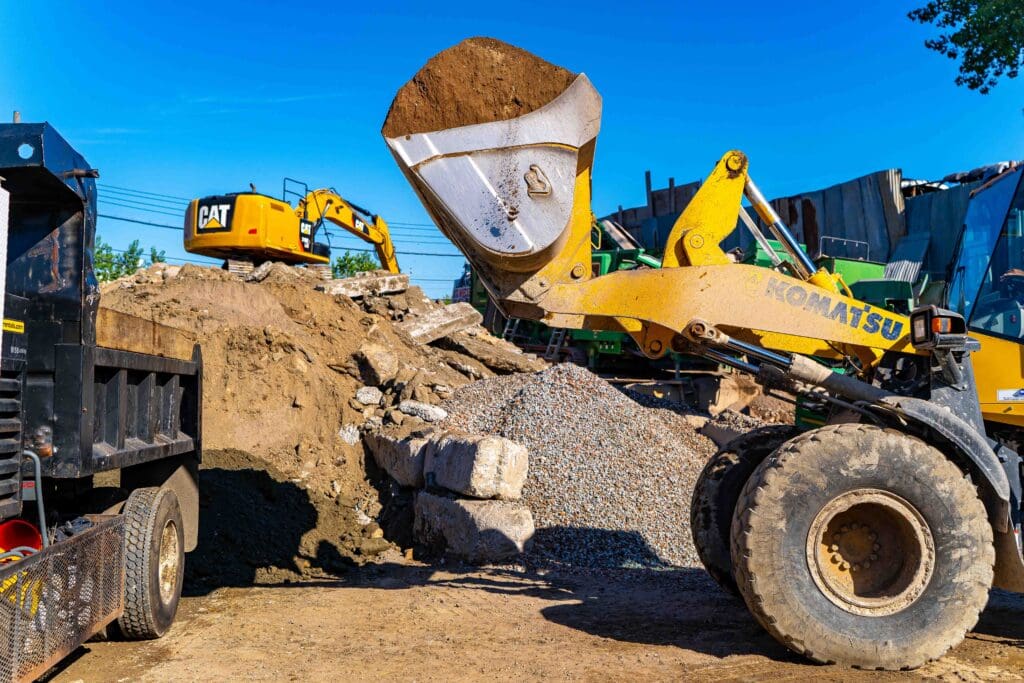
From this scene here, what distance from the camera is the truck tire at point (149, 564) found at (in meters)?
4.83

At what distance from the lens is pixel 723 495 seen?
231 inches

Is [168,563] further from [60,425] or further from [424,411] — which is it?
[424,411]

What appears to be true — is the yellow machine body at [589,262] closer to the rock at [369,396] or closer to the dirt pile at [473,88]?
the dirt pile at [473,88]

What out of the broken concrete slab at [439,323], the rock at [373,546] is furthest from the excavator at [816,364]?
the broken concrete slab at [439,323]

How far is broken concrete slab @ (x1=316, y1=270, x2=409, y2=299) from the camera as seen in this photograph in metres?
15.4

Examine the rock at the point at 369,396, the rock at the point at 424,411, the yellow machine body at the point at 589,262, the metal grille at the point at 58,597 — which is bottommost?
the metal grille at the point at 58,597

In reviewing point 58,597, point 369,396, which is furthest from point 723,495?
point 369,396

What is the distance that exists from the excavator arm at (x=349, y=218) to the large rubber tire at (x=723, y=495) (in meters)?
12.7

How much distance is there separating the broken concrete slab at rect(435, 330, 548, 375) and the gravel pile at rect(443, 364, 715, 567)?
354cm

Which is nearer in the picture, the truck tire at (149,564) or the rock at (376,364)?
the truck tire at (149,564)

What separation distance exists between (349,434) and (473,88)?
645 centimetres

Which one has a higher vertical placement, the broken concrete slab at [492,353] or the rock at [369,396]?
the broken concrete slab at [492,353]

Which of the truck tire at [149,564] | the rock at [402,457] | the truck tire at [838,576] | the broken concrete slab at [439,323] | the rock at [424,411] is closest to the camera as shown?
the truck tire at [838,576]

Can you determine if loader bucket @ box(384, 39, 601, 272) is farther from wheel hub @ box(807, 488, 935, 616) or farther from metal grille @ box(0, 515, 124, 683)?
metal grille @ box(0, 515, 124, 683)
